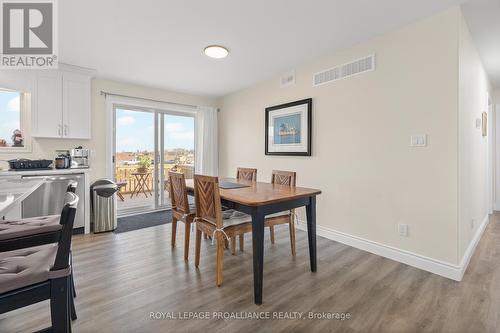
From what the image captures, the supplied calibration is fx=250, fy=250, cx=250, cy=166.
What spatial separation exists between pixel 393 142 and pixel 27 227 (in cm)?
319

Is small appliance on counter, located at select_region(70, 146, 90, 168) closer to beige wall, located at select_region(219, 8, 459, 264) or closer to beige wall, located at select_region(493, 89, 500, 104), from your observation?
beige wall, located at select_region(219, 8, 459, 264)

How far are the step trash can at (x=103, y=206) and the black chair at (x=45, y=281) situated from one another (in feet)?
8.55

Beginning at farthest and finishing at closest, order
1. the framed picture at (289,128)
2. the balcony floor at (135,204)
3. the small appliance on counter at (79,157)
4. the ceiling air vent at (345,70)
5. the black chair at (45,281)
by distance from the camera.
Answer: the balcony floor at (135,204) → the small appliance on counter at (79,157) → the framed picture at (289,128) → the ceiling air vent at (345,70) → the black chair at (45,281)

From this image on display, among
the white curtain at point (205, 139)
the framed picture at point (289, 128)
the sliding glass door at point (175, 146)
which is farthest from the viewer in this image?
the white curtain at point (205, 139)

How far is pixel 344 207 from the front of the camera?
3.19 m

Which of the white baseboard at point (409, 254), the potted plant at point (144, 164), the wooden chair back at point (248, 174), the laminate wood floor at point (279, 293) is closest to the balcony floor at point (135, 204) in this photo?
the potted plant at point (144, 164)

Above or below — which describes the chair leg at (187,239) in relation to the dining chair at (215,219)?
below

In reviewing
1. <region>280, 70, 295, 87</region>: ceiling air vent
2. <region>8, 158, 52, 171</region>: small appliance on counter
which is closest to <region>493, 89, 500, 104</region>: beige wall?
<region>280, 70, 295, 87</region>: ceiling air vent

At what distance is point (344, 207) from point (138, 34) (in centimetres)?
315

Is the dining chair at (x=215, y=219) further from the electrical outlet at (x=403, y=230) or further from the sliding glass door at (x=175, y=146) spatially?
the sliding glass door at (x=175, y=146)

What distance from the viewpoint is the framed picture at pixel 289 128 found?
362cm

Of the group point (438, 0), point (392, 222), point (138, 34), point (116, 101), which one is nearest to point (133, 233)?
point (116, 101)

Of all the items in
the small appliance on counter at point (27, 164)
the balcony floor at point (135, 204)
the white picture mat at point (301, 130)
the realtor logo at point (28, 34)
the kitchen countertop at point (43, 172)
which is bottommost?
the balcony floor at point (135, 204)

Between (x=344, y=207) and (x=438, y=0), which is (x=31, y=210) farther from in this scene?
(x=438, y=0)
